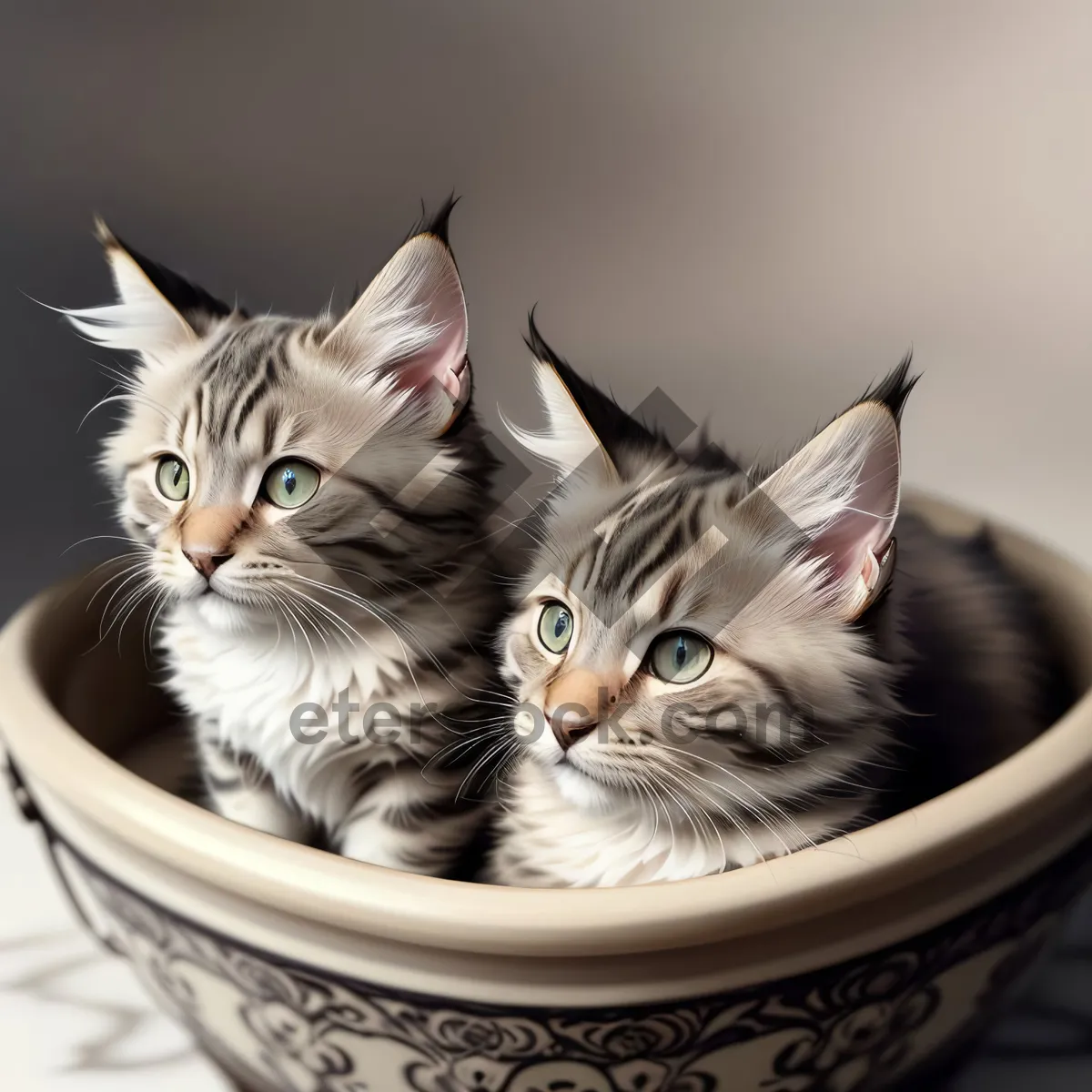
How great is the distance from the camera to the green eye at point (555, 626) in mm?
507

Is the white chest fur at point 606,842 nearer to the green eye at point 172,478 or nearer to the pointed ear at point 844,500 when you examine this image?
the pointed ear at point 844,500

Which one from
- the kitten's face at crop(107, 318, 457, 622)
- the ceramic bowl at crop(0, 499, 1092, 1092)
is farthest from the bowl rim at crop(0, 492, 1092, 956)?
the kitten's face at crop(107, 318, 457, 622)

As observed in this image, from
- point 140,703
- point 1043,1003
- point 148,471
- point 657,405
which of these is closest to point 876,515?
point 657,405

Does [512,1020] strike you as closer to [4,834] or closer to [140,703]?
[140,703]

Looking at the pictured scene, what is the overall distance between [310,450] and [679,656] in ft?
0.64

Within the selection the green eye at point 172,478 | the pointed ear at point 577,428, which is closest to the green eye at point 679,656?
the pointed ear at point 577,428

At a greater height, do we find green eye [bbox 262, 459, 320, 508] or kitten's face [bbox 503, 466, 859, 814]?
kitten's face [bbox 503, 466, 859, 814]

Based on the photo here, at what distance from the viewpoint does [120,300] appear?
0.64 m

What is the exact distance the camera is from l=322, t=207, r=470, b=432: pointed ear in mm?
510

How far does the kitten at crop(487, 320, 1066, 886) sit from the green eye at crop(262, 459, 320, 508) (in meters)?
0.11

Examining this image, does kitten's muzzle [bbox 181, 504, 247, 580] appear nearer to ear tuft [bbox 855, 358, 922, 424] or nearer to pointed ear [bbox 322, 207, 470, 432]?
pointed ear [bbox 322, 207, 470, 432]

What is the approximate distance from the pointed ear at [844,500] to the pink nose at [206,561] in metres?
0.23

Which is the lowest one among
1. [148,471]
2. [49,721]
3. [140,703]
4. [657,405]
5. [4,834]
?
[4,834]

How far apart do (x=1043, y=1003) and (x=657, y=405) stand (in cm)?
45
